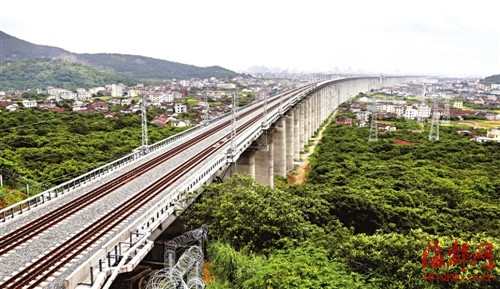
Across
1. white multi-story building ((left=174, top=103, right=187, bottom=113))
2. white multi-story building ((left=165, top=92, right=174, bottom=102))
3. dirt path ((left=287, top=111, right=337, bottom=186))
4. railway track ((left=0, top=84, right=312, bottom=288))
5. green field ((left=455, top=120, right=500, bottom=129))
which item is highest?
white multi-story building ((left=165, top=92, right=174, bottom=102))

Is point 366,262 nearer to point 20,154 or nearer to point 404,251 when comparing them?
point 404,251

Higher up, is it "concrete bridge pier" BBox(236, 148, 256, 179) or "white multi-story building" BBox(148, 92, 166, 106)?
"white multi-story building" BBox(148, 92, 166, 106)

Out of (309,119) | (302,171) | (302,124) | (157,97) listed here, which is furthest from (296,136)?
(157,97)

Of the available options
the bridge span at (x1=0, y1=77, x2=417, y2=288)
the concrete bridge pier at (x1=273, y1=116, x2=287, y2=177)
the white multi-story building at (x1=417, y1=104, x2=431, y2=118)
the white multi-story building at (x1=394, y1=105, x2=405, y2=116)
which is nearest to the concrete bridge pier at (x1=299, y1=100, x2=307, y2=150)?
the concrete bridge pier at (x1=273, y1=116, x2=287, y2=177)

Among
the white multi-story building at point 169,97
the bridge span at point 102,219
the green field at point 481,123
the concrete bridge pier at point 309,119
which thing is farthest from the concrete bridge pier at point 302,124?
the white multi-story building at point 169,97

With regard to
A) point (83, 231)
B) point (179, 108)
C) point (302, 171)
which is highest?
point (179, 108)

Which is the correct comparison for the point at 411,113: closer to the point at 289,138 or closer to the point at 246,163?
the point at 289,138

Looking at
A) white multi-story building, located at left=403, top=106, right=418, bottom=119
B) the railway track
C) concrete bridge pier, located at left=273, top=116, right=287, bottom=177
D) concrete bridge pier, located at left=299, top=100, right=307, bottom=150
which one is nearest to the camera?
the railway track

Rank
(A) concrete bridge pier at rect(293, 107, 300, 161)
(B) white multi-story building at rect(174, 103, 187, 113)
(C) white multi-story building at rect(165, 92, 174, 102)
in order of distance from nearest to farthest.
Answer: (A) concrete bridge pier at rect(293, 107, 300, 161) < (B) white multi-story building at rect(174, 103, 187, 113) < (C) white multi-story building at rect(165, 92, 174, 102)

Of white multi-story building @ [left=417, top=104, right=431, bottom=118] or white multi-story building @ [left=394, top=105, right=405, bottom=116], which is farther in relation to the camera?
white multi-story building @ [left=394, top=105, right=405, bottom=116]

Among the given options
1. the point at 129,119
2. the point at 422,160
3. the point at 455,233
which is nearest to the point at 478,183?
the point at 422,160

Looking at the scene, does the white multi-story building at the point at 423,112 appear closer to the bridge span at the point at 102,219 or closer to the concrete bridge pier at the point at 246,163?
the concrete bridge pier at the point at 246,163

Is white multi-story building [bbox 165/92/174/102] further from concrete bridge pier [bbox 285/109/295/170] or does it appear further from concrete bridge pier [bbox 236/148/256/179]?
concrete bridge pier [bbox 236/148/256/179]
